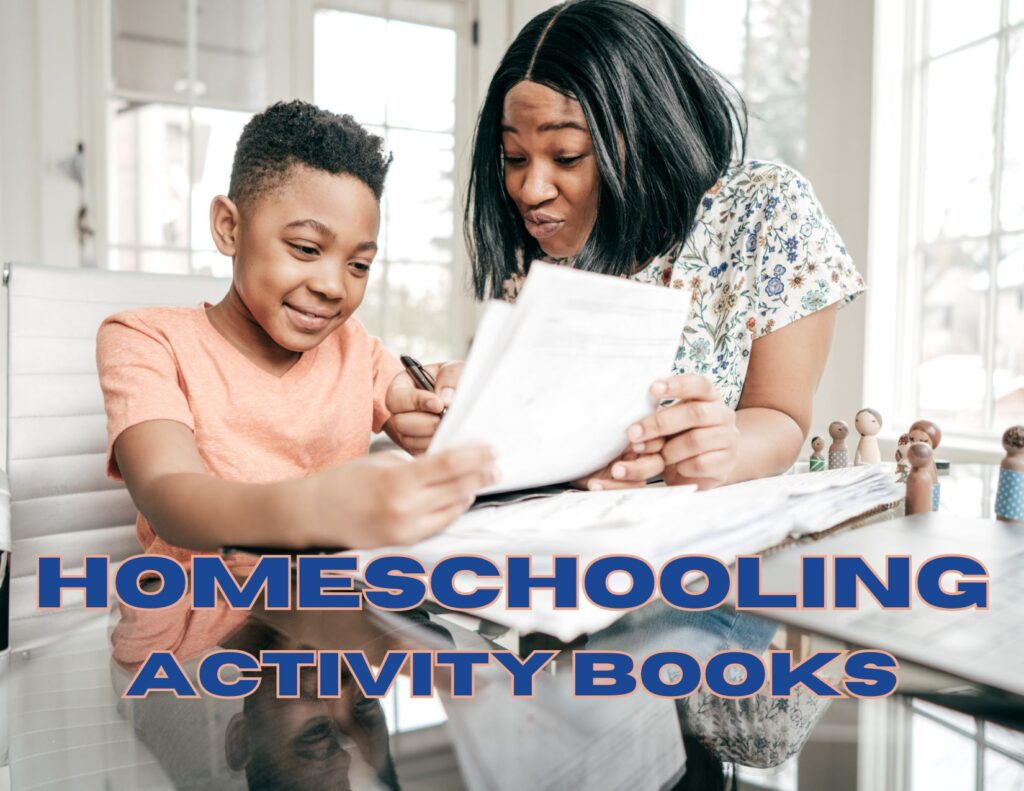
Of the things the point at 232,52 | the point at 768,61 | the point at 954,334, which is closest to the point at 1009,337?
the point at 954,334

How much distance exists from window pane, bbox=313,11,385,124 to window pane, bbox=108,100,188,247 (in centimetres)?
53

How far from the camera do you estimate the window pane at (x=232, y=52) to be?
2.82 meters

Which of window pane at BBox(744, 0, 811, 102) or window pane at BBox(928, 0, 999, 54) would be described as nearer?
window pane at BBox(928, 0, 999, 54)

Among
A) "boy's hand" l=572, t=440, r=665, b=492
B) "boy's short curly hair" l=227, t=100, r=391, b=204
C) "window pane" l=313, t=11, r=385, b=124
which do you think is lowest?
"boy's hand" l=572, t=440, r=665, b=492

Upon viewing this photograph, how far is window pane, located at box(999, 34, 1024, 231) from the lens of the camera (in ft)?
6.92

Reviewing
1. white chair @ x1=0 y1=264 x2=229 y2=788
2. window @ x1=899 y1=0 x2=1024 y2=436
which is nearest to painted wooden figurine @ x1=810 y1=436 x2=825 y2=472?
white chair @ x1=0 y1=264 x2=229 y2=788

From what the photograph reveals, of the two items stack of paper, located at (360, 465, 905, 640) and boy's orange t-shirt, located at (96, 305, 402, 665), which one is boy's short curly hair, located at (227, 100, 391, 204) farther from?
stack of paper, located at (360, 465, 905, 640)

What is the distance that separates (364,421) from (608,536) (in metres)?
0.68

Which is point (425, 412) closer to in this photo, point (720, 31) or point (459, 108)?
point (720, 31)

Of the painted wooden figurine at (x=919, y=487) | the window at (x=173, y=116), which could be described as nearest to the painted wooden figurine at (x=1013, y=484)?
the painted wooden figurine at (x=919, y=487)

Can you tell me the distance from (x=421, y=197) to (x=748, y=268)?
2285 mm

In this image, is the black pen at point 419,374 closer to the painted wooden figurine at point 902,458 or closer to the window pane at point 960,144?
the painted wooden figurine at point 902,458

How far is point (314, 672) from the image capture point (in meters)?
0.45

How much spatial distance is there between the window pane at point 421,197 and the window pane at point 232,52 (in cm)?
54
